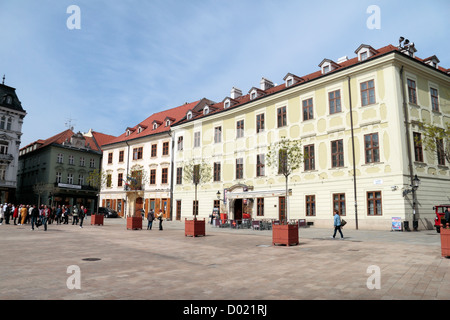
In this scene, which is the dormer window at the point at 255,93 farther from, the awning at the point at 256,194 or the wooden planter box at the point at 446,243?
the wooden planter box at the point at 446,243

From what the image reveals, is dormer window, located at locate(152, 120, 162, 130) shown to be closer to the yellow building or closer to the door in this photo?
the yellow building

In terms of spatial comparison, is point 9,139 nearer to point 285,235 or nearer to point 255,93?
point 255,93

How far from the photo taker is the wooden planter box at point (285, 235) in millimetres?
14820

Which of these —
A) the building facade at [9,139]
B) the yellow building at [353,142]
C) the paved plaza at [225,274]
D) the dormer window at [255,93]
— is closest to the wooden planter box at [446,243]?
the paved plaza at [225,274]

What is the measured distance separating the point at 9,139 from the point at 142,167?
2211 cm

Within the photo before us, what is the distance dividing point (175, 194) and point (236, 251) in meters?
29.2

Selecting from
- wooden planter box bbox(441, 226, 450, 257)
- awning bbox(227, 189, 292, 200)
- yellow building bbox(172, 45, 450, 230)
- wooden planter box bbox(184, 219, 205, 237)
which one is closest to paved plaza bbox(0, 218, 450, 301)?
wooden planter box bbox(441, 226, 450, 257)

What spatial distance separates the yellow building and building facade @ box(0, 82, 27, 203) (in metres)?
35.6

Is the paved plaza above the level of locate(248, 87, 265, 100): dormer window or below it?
below

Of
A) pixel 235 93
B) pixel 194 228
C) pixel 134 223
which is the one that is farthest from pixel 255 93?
pixel 194 228

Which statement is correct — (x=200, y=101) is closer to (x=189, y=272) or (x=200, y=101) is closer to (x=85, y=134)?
(x=85, y=134)

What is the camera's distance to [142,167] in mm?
46500

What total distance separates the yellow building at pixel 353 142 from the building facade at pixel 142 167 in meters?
11.9

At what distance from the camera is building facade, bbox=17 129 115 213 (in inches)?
2244
